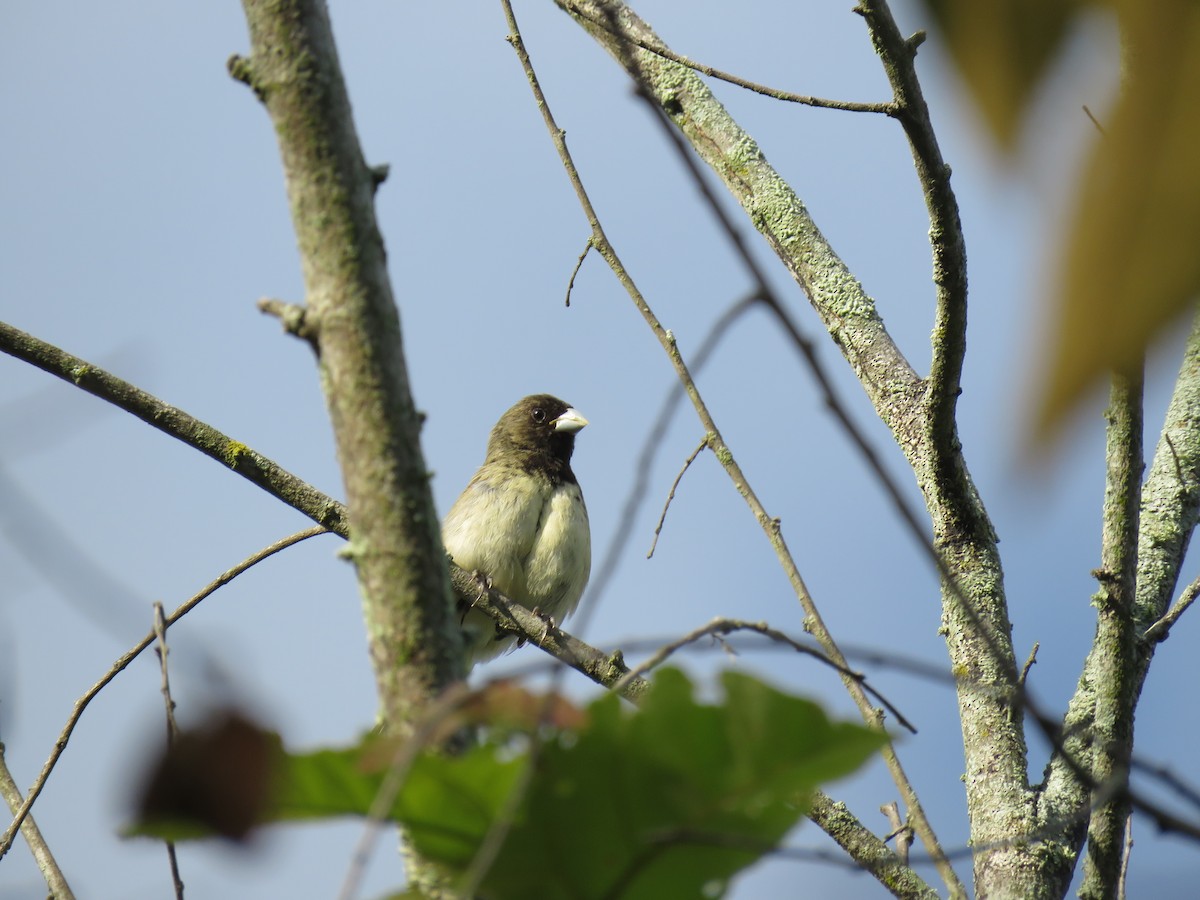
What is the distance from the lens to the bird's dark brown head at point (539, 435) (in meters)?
7.62

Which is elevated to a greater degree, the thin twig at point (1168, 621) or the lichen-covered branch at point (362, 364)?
the thin twig at point (1168, 621)

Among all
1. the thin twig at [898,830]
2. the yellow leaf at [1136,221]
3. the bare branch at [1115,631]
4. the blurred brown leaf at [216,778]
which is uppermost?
the bare branch at [1115,631]

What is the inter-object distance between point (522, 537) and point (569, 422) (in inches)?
46.2

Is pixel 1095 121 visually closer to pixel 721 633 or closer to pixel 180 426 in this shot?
pixel 721 633

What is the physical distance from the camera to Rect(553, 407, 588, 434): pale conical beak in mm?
7891

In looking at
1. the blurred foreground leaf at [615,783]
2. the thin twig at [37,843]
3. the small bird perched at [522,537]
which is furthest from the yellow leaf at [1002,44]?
the small bird perched at [522,537]

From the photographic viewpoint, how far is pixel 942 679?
1267 mm

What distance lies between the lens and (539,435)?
25.8ft

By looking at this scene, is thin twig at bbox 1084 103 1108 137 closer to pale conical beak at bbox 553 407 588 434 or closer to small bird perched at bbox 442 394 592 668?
small bird perched at bbox 442 394 592 668

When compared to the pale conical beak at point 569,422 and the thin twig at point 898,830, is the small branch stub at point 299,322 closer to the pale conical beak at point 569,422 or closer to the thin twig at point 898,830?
the thin twig at point 898,830

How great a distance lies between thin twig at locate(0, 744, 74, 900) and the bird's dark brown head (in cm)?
475

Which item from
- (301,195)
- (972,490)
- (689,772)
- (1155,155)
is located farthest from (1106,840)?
(1155,155)

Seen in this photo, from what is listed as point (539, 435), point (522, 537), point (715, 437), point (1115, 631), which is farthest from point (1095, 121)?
point (539, 435)

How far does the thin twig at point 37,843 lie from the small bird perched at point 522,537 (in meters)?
3.81
